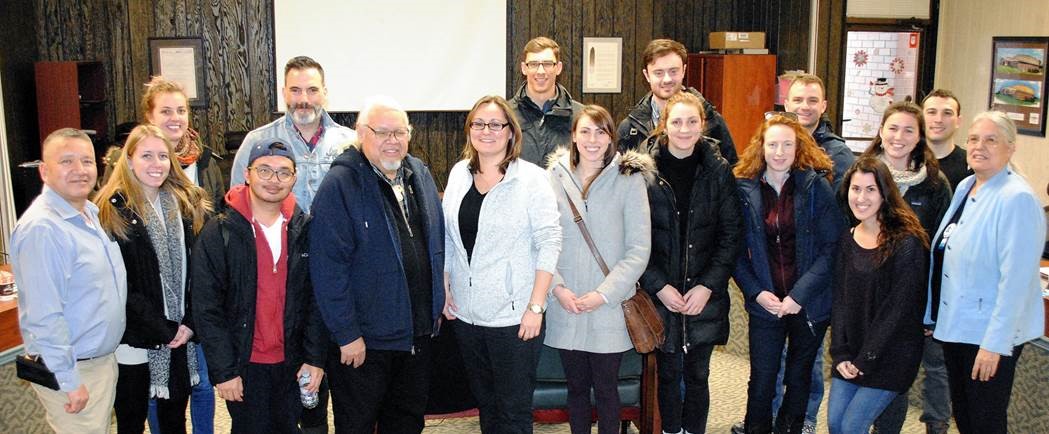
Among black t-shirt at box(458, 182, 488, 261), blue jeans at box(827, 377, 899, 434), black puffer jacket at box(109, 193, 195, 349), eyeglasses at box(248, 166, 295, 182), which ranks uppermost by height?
eyeglasses at box(248, 166, 295, 182)

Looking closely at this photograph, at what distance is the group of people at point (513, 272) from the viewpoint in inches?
106

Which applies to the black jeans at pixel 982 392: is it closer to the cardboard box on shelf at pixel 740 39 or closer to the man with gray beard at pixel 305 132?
the man with gray beard at pixel 305 132

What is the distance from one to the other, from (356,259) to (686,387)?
55.3 inches

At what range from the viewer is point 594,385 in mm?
3119

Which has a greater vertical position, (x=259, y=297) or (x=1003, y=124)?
(x=1003, y=124)

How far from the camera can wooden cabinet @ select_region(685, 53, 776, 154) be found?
7160 mm

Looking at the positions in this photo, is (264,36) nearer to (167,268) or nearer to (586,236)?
(167,268)

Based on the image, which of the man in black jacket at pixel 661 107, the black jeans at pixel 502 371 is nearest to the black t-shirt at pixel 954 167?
the man in black jacket at pixel 661 107

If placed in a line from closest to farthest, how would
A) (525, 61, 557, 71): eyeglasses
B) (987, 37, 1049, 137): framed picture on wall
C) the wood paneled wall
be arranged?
(525, 61, 557, 71): eyeglasses, (987, 37, 1049, 137): framed picture on wall, the wood paneled wall

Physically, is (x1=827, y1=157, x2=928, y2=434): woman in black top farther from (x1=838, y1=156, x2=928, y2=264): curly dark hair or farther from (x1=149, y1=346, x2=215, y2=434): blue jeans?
(x1=149, y1=346, x2=215, y2=434): blue jeans

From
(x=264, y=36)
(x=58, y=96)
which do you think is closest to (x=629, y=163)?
(x=264, y=36)

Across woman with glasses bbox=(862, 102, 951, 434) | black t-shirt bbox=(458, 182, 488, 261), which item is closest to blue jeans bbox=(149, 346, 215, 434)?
black t-shirt bbox=(458, 182, 488, 261)

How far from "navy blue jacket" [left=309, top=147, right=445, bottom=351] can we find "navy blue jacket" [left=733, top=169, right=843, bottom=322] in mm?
→ 1335

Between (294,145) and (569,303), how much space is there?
1.37 metres
